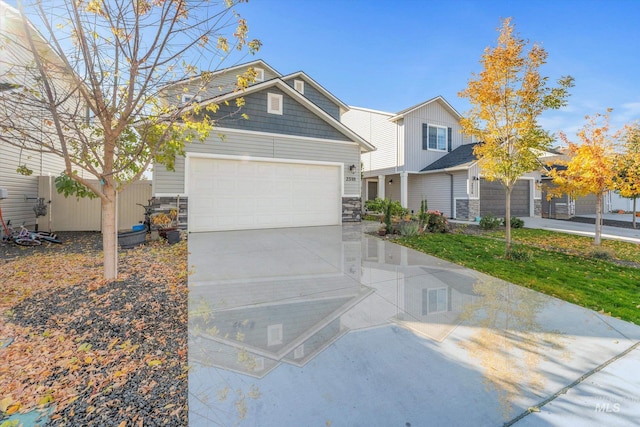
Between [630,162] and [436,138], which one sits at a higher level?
[436,138]

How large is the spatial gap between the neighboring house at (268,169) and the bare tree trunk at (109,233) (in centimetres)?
430

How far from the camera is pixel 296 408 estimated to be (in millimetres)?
1888

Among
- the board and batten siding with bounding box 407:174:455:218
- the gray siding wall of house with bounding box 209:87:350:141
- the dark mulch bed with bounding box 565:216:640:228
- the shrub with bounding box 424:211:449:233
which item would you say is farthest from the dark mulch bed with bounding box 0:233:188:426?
the dark mulch bed with bounding box 565:216:640:228

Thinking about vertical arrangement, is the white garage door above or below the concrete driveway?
above

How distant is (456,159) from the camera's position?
48.9 feet

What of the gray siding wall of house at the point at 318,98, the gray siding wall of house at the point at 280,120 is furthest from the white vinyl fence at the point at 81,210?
the gray siding wall of house at the point at 318,98

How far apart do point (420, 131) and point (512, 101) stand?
10.3 meters

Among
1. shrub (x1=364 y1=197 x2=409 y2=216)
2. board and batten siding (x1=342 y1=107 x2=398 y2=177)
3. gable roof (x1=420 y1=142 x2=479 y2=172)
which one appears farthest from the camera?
board and batten siding (x1=342 y1=107 x2=398 y2=177)

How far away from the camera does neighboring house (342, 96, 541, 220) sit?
45.9 feet

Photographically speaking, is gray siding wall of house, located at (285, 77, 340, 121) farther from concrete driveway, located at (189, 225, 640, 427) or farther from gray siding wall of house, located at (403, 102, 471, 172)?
concrete driveway, located at (189, 225, 640, 427)

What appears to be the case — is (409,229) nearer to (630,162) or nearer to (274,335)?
(630,162)

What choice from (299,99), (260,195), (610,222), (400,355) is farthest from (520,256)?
(610,222)

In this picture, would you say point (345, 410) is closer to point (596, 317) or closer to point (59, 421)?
point (59, 421)

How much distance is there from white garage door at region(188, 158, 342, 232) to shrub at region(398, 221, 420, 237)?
2945mm
